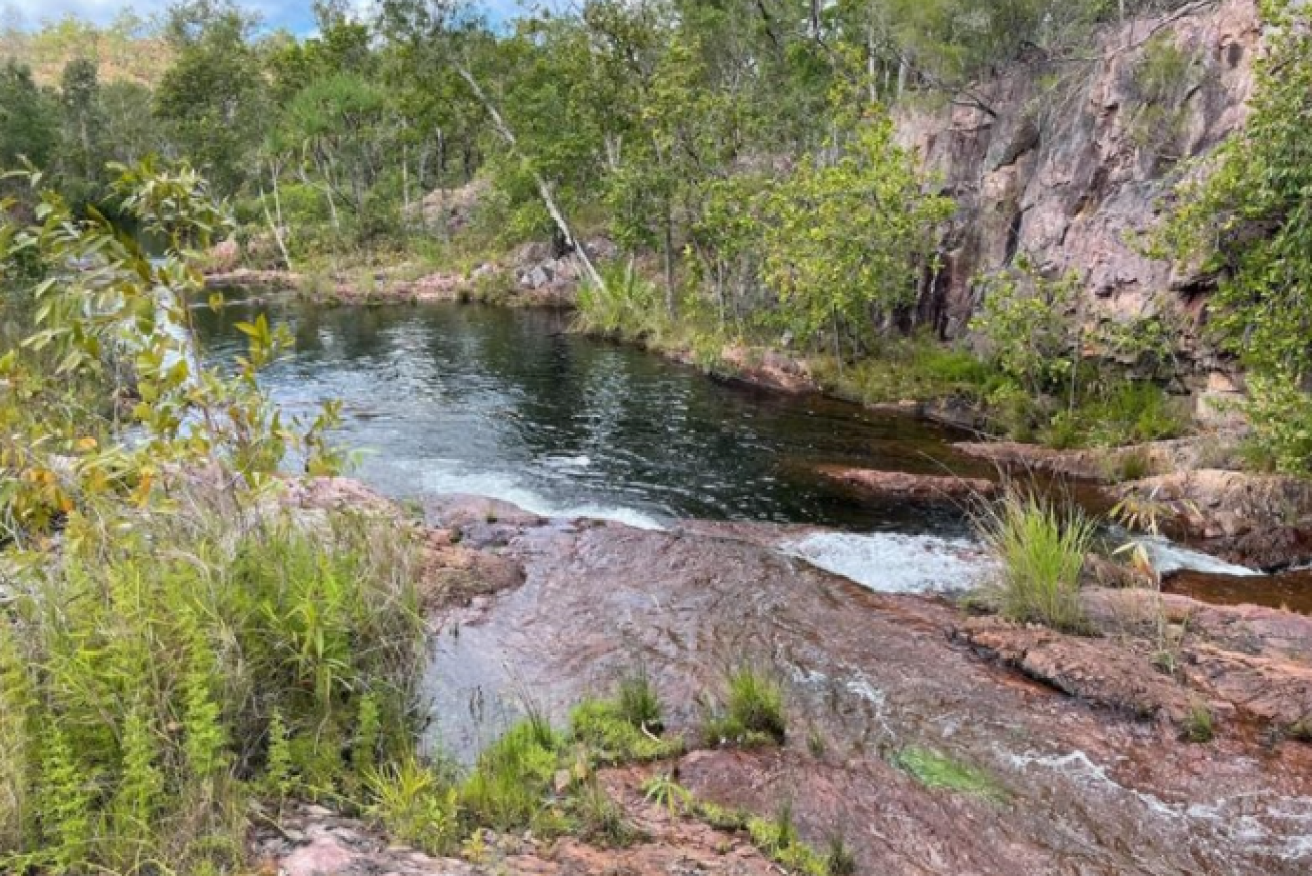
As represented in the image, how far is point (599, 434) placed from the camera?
1358 cm

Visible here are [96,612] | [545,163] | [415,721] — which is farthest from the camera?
[545,163]

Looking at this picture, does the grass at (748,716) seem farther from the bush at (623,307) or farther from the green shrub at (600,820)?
the bush at (623,307)

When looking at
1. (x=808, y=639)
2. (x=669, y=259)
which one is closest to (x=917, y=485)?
(x=808, y=639)

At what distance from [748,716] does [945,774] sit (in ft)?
3.87

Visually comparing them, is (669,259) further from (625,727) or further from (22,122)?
(22,122)

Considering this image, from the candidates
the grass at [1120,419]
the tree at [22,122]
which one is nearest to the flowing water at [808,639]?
the grass at [1120,419]

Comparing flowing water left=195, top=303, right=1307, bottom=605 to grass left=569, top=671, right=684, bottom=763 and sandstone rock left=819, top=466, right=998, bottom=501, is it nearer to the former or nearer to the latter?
sandstone rock left=819, top=466, right=998, bottom=501

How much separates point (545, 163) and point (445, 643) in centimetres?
2244

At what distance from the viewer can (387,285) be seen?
3178 cm

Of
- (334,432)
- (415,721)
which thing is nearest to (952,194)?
(334,432)

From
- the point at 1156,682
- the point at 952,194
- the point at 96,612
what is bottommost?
the point at 1156,682

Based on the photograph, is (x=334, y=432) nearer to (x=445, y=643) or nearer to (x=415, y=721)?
(x=445, y=643)

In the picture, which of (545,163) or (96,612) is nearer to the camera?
(96,612)

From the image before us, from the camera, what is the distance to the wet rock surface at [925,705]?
14.4 ft
